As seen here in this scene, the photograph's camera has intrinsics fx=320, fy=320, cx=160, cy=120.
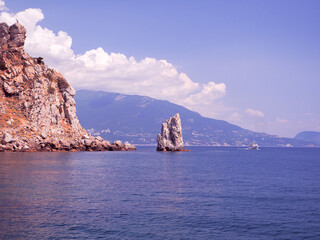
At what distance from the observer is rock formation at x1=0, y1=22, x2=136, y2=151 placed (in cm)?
15775

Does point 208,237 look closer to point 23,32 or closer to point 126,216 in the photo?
point 126,216

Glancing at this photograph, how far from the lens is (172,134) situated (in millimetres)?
191000

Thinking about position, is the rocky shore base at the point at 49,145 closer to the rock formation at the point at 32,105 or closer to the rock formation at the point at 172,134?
the rock formation at the point at 32,105

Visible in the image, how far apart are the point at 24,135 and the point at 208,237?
146684mm

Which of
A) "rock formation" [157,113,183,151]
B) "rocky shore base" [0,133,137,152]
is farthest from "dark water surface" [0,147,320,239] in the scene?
"rock formation" [157,113,183,151]

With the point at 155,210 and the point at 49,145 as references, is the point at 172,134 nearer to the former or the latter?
the point at 49,145

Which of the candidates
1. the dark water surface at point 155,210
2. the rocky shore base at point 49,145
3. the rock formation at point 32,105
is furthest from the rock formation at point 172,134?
Result: the dark water surface at point 155,210

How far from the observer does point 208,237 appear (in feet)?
95.8

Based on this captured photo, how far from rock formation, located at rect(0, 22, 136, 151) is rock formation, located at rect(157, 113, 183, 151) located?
33549mm

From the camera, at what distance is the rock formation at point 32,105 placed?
518ft

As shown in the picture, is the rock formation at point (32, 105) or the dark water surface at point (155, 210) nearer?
the dark water surface at point (155, 210)

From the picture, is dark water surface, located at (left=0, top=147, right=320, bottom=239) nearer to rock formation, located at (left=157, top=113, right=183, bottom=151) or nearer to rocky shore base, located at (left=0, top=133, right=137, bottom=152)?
rocky shore base, located at (left=0, top=133, right=137, bottom=152)

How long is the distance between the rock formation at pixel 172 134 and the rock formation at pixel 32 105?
33549mm

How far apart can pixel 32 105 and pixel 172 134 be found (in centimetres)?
7972
